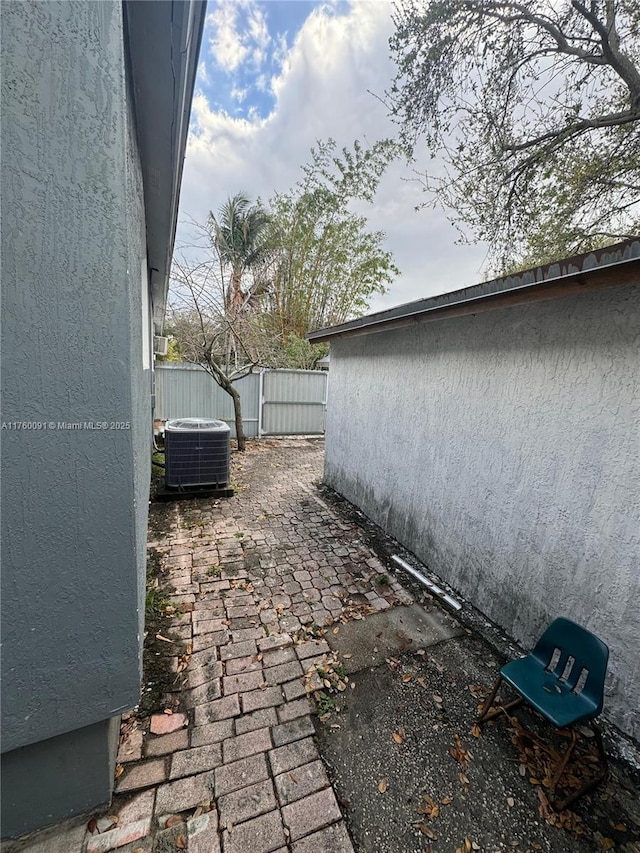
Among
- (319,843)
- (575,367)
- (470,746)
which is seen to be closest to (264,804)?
(319,843)

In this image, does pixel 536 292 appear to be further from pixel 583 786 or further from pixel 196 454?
pixel 196 454

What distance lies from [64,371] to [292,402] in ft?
29.7

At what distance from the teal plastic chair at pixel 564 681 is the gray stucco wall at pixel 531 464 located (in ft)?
1.35

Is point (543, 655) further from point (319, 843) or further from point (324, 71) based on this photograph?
point (324, 71)

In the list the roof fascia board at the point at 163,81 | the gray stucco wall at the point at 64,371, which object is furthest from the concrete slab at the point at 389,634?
the roof fascia board at the point at 163,81

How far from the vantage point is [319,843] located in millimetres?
1455

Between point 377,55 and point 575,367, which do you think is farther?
point 377,55

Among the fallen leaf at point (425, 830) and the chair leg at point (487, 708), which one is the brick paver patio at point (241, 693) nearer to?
the fallen leaf at point (425, 830)

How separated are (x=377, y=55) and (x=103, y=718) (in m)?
8.20

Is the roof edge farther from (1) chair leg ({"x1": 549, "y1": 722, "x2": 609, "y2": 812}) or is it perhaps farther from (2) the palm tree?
(2) the palm tree

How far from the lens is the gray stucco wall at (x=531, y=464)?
6.75 ft

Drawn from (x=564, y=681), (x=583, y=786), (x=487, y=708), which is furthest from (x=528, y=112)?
(x=583, y=786)

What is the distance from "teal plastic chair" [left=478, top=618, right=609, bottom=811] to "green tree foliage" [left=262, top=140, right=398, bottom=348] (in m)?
11.7

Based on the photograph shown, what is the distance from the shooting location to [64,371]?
121 centimetres
